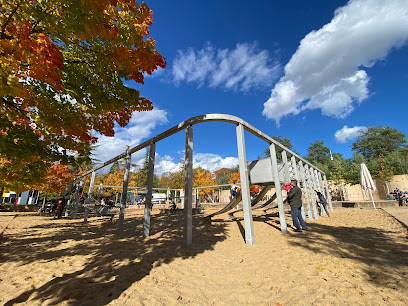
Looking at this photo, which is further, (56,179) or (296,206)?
(56,179)

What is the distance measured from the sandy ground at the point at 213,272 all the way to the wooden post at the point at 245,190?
1.14ft

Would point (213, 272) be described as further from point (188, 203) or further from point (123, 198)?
point (123, 198)

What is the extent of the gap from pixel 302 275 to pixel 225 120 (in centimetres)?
436

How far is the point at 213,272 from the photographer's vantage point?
3742 mm

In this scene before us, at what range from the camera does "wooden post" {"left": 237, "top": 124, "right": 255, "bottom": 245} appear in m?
5.50

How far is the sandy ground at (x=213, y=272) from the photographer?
272 centimetres

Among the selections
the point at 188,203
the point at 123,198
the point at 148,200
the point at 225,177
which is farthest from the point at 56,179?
the point at 225,177

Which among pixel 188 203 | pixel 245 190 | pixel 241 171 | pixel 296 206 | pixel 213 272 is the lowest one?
pixel 213 272

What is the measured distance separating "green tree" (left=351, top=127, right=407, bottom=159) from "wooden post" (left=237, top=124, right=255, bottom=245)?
158ft

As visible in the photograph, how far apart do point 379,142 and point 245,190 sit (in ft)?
169

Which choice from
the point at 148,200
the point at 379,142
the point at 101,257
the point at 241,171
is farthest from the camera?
the point at 379,142

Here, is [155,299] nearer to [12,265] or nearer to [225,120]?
[12,265]

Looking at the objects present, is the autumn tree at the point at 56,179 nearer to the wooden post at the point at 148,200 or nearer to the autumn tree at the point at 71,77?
the autumn tree at the point at 71,77

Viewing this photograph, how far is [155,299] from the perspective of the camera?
2730 millimetres
